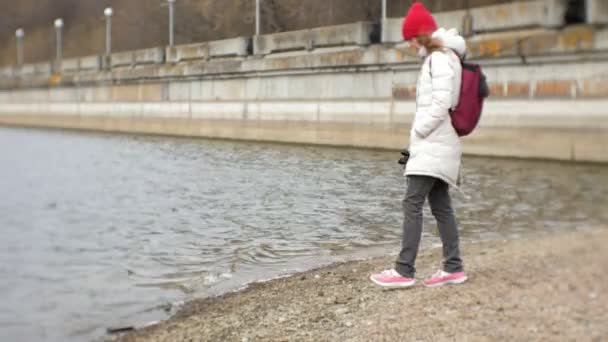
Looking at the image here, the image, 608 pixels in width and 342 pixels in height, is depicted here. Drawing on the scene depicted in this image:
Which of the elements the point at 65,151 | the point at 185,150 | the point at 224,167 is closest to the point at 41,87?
the point at 65,151

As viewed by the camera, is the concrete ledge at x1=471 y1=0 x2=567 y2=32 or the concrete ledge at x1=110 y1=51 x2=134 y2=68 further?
the concrete ledge at x1=110 y1=51 x2=134 y2=68

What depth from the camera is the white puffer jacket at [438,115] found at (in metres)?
4.96

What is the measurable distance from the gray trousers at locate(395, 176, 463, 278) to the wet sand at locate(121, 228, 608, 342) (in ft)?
0.56

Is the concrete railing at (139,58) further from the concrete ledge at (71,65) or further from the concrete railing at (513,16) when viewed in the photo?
the concrete railing at (513,16)

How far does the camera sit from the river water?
6.55 meters

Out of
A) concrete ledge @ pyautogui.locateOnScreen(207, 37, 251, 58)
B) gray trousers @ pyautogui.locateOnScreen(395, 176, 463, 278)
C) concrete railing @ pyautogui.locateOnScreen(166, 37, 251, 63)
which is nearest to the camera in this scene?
gray trousers @ pyautogui.locateOnScreen(395, 176, 463, 278)

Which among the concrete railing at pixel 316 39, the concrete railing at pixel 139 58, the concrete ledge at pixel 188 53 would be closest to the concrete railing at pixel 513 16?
the concrete railing at pixel 316 39

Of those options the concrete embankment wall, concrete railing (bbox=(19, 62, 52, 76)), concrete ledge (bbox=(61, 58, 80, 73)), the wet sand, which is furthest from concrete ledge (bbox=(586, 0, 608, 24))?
concrete railing (bbox=(19, 62, 52, 76))

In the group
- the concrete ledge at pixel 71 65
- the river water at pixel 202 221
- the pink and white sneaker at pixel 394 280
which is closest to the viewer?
the pink and white sneaker at pixel 394 280

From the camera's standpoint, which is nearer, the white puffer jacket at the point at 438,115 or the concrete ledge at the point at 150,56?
the white puffer jacket at the point at 438,115

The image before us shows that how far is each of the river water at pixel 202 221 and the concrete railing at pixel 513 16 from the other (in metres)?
3.07

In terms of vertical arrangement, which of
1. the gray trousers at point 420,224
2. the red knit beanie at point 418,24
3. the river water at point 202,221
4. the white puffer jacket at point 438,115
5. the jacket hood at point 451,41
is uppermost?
the red knit beanie at point 418,24

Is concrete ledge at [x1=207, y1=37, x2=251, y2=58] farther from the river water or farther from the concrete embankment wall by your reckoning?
the river water

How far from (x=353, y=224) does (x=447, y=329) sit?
5.41 metres
